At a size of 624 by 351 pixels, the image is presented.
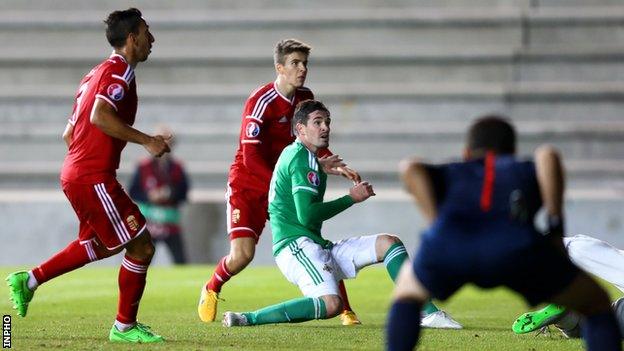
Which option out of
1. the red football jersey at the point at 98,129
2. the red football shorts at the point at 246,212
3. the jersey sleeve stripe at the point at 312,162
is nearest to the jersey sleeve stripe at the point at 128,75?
the red football jersey at the point at 98,129

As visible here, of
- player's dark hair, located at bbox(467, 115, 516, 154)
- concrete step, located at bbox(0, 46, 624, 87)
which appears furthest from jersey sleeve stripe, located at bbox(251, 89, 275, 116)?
concrete step, located at bbox(0, 46, 624, 87)

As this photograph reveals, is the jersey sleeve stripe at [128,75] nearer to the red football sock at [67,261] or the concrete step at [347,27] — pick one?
the red football sock at [67,261]

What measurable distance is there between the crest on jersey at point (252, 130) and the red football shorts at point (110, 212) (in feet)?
6.21

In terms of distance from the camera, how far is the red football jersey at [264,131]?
388 inches

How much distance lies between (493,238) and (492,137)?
1.36ft

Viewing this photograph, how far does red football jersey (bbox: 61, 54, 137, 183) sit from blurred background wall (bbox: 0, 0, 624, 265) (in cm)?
1360

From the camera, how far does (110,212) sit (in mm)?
8039

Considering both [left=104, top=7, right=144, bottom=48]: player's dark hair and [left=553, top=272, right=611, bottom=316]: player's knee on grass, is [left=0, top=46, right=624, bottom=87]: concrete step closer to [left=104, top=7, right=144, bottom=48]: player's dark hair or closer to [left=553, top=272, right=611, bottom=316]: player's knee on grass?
[left=104, top=7, right=144, bottom=48]: player's dark hair

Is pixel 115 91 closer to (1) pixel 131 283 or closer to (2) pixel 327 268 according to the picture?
(1) pixel 131 283

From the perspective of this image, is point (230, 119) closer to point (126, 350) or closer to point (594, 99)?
point (594, 99)

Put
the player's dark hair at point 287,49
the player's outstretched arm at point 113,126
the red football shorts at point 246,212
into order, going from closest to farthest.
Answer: the player's outstretched arm at point 113,126
the player's dark hair at point 287,49
the red football shorts at point 246,212

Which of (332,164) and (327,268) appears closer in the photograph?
(332,164)

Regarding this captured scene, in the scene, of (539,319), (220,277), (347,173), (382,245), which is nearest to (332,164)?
(347,173)

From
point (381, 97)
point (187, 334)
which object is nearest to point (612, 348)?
point (187, 334)
